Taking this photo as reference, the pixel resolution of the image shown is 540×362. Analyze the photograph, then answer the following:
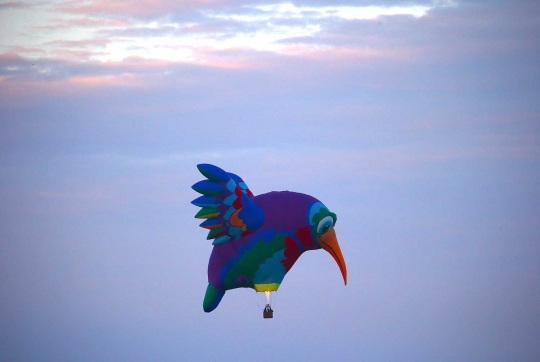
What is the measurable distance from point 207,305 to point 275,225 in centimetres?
434

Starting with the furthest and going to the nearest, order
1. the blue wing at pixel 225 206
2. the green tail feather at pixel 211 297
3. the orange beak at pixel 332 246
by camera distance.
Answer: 1. the green tail feather at pixel 211 297
2. the orange beak at pixel 332 246
3. the blue wing at pixel 225 206

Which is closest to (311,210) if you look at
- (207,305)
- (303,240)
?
(303,240)

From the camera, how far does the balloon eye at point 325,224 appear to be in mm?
52281

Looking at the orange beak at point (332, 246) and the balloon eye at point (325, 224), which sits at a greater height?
the balloon eye at point (325, 224)

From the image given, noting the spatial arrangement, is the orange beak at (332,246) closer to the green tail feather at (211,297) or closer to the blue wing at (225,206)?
the blue wing at (225,206)

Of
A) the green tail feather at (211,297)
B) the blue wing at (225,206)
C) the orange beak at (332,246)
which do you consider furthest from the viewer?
the green tail feather at (211,297)

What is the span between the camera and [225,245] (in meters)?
53.1

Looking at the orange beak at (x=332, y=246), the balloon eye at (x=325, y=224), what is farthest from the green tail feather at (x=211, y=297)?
the balloon eye at (x=325, y=224)

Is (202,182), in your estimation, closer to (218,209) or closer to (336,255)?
(218,209)

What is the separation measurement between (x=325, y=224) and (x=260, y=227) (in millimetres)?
2217

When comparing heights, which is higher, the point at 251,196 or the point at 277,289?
the point at 251,196

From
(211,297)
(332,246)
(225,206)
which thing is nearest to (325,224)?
(332,246)

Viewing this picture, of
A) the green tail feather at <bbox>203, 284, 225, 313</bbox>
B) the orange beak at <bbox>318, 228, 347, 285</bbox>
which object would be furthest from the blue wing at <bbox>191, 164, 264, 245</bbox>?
the green tail feather at <bbox>203, 284, 225, 313</bbox>

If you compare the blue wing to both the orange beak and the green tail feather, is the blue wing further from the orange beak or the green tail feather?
the green tail feather
